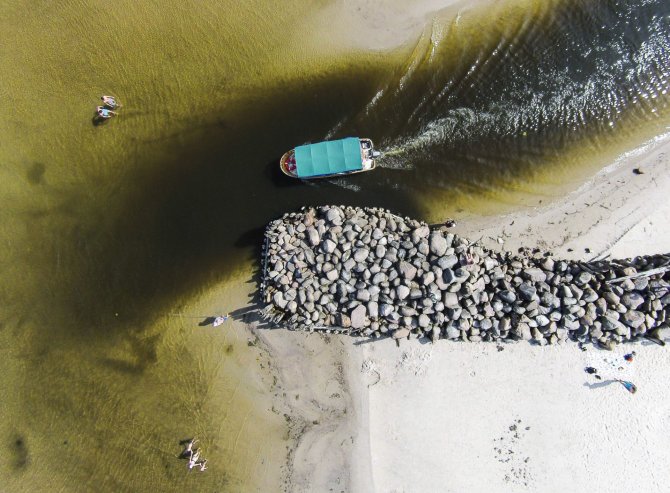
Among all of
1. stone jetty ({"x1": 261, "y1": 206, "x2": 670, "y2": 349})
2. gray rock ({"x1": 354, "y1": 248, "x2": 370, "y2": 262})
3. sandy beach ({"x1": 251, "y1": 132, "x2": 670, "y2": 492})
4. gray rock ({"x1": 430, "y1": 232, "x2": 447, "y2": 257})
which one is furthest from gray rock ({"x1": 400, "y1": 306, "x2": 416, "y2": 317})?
gray rock ({"x1": 354, "y1": 248, "x2": 370, "y2": 262})

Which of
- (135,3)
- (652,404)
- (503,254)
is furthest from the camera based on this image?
(135,3)

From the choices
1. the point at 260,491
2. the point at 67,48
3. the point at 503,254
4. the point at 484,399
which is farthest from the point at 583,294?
the point at 67,48

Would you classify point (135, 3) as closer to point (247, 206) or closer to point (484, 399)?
point (247, 206)

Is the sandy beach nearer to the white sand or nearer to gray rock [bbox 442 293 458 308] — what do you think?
the white sand

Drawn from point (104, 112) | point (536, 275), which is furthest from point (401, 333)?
point (104, 112)

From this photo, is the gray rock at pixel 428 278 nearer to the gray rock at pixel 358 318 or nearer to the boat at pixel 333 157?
the gray rock at pixel 358 318
